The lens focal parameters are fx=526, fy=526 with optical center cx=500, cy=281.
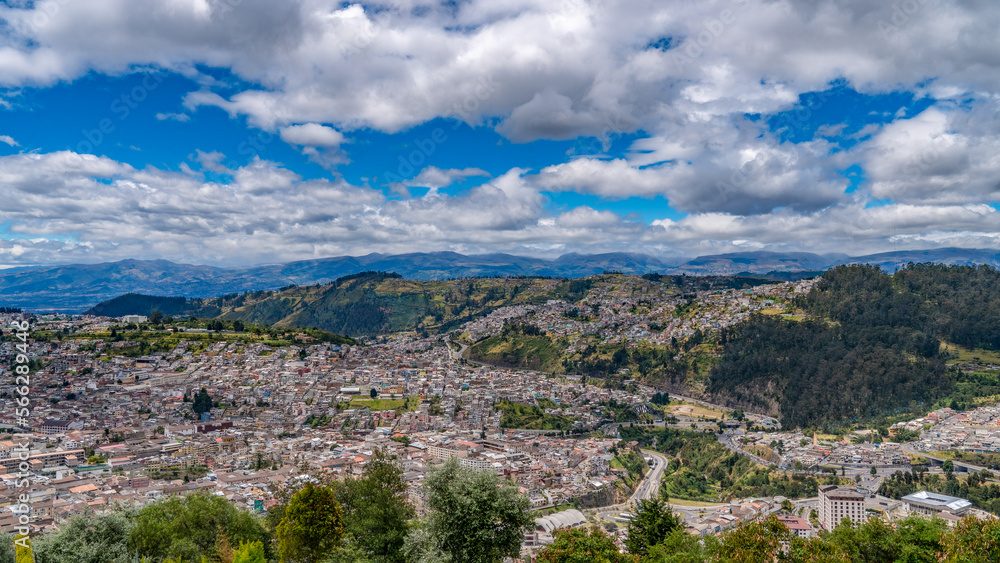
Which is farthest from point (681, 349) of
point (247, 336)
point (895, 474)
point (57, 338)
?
point (57, 338)

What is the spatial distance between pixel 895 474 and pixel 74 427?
68.5 m

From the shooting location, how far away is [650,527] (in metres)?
18.1

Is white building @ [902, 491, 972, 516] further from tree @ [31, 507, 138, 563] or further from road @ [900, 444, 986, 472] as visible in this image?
tree @ [31, 507, 138, 563]

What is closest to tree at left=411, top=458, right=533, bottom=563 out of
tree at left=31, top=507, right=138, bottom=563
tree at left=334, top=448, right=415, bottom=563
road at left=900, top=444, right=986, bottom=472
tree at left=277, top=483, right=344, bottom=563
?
tree at left=334, top=448, right=415, bottom=563

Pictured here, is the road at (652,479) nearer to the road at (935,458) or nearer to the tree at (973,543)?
the road at (935,458)

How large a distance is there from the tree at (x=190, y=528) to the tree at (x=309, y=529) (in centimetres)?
244

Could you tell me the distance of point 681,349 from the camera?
9619 cm

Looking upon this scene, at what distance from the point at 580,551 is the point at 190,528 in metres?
12.9

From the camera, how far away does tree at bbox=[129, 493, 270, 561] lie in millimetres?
16312

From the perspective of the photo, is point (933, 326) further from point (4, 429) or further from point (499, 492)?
point (4, 429)

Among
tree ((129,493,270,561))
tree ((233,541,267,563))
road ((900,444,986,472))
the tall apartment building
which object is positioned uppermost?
tree ((233,541,267,563))

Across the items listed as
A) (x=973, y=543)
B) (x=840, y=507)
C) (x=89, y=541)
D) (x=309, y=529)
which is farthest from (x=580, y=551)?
(x=840, y=507)

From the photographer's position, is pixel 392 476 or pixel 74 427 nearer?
pixel 392 476

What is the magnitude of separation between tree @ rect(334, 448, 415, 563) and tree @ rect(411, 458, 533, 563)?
252 centimetres
